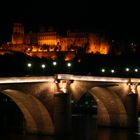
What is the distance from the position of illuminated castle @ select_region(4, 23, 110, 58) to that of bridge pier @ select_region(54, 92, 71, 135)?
105m

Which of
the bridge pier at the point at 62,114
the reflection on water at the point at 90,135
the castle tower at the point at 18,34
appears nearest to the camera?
the bridge pier at the point at 62,114

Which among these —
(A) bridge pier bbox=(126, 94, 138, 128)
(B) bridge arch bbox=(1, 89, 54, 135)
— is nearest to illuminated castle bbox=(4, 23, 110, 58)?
(A) bridge pier bbox=(126, 94, 138, 128)

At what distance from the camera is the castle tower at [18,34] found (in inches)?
6171

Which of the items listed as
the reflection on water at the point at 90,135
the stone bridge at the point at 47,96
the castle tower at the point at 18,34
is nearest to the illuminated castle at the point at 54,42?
the castle tower at the point at 18,34

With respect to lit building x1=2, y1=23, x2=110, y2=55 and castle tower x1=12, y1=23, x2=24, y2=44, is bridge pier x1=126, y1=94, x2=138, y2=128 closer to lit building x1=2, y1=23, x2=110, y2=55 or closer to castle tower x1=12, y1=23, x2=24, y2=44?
lit building x1=2, y1=23, x2=110, y2=55

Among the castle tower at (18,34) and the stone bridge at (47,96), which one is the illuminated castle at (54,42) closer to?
the castle tower at (18,34)

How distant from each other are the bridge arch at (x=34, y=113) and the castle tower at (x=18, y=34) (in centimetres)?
11632

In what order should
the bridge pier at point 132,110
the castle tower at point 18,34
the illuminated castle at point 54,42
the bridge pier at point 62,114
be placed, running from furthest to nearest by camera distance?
the castle tower at point 18,34, the illuminated castle at point 54,42, the bridge pier at point 132,110, the bridge pier at point 62,114

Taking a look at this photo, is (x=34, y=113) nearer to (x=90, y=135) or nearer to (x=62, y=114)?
(x=62, y=114)

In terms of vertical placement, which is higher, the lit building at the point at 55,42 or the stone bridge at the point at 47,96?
the lit building at the point at 55,42

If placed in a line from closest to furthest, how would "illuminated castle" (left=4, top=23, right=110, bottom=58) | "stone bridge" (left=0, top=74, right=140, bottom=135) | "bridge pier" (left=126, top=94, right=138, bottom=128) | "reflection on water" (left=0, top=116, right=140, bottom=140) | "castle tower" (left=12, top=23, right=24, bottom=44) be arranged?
"stone bridge" (left=0, top=74, right=140, bottom=135), "reflection on water" (left=0, top=116, right=140, bottom=140), "bridge pier" (left=126, top=94, right=138, bottom=128), "illuminated castle" (left=4, top=23, right=110, bottom=58), "castle tower" (left=12, top=23, right=24, bottom=44)

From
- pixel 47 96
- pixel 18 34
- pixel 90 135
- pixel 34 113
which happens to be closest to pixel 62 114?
pixel 47 96

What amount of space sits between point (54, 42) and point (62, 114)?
115 meters

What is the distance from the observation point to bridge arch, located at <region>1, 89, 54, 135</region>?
40.0 m
